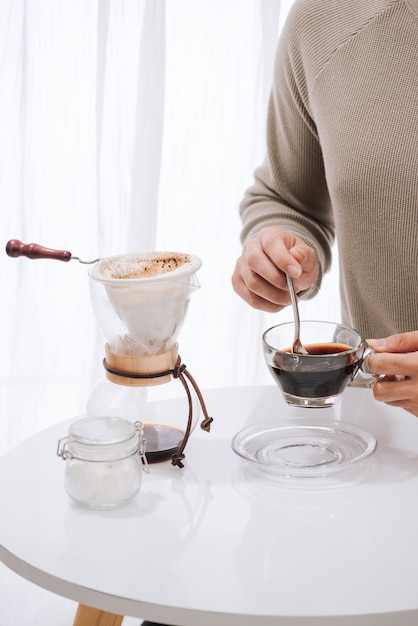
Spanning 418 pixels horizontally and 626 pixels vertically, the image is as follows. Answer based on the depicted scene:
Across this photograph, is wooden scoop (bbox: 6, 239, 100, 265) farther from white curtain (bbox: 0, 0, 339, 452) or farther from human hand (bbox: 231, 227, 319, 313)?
white curtain (bbox: 0, 0, 339, 452)

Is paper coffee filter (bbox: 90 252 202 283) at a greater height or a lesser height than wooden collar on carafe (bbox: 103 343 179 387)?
greater

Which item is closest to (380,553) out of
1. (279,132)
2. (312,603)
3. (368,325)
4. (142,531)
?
(312,603)

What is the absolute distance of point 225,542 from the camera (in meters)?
0.79

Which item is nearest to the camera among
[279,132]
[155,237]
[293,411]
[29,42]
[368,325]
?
[293,411]

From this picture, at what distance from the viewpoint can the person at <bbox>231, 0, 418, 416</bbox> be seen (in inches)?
46.6

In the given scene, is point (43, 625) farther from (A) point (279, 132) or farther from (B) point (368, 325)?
(A) point (279, 132)

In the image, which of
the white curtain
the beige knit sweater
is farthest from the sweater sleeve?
the white curtain

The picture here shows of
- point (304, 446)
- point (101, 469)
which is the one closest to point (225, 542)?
point (101, 469)

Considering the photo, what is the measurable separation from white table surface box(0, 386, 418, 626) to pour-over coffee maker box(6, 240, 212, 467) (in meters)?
0.05

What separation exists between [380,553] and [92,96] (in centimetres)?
180

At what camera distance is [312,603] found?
27.2 inches

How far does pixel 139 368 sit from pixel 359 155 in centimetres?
54

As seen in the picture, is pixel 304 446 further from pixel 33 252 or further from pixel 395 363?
pixel 33 252

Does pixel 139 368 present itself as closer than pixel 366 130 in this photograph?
Yes
